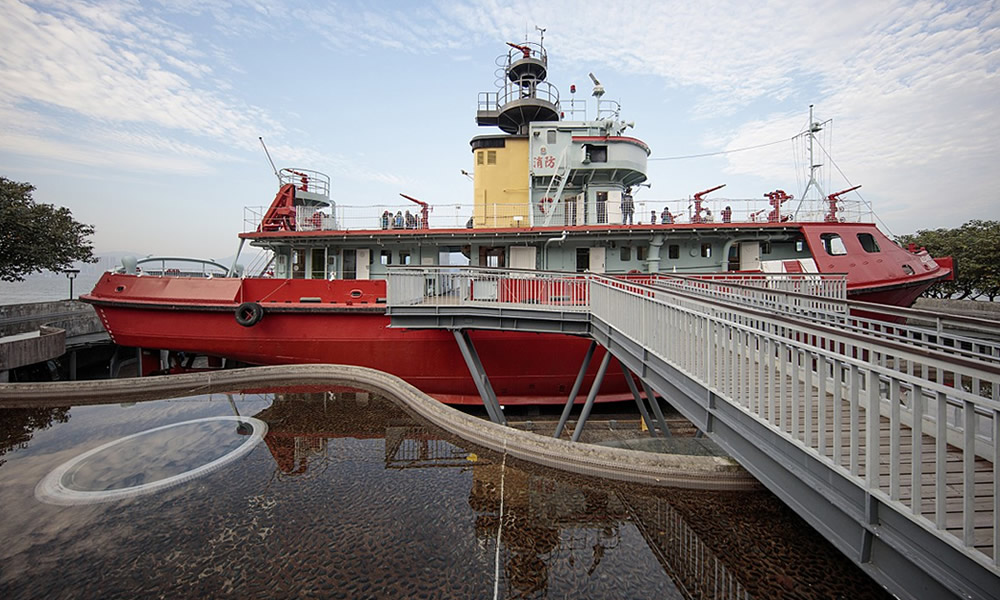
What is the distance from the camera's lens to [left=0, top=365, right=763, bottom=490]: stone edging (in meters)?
4.11

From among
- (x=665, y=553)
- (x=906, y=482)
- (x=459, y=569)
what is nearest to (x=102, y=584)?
(x=459, y=569)

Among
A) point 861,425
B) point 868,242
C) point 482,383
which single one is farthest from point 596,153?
point 861,425

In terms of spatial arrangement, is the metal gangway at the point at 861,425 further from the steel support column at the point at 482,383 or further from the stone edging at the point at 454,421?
the steel support column at the point at 482,383

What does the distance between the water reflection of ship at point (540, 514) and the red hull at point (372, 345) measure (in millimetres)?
4963

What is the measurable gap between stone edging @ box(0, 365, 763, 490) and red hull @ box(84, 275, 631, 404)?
2302 millimetres

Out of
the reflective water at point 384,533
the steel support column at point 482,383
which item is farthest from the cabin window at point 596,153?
the reflective water at point 384,533

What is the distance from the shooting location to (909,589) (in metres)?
2.12

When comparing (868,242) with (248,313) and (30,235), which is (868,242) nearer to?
(248,313)

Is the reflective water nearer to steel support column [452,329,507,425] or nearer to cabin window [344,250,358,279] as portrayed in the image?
steel support column [452,329,507,425]

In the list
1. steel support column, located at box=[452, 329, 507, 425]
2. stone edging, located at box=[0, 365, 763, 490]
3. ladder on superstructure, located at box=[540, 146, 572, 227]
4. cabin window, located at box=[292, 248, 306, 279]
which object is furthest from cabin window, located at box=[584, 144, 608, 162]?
cabin window, located at box=[292, 248, 306, 279]

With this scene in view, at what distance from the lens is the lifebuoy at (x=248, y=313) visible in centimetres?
1066

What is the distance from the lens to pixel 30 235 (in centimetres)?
2075

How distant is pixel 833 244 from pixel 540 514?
12.9m

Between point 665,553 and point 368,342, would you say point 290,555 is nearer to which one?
point 665,553
